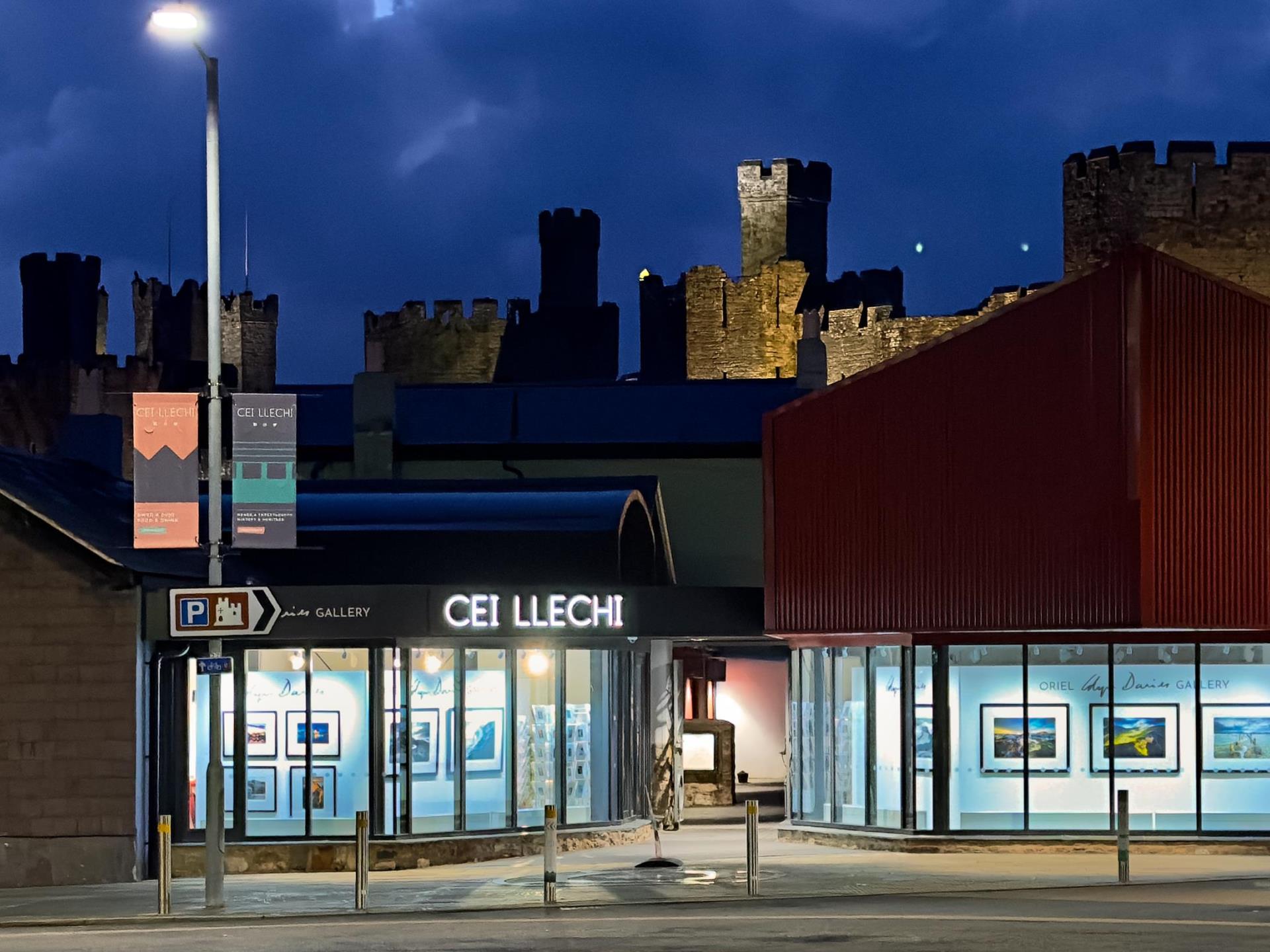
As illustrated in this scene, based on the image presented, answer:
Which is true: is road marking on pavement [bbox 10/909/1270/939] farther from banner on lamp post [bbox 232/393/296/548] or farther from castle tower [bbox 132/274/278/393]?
castle tower [bbox 132/274/278/393]

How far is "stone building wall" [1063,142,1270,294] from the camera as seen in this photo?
5862 centimetres

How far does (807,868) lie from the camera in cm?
2819

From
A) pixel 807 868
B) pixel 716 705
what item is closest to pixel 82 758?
pixel 807 868

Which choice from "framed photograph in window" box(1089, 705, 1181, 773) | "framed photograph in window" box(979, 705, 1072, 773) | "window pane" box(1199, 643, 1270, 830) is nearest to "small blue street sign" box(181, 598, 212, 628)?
"framed photograph in window" box(979, 705, 1072, 773)

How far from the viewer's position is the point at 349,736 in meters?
30.5

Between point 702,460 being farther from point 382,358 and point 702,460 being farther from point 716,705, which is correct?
point 382,358

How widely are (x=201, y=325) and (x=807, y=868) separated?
7324 cm

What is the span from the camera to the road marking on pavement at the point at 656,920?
21219 millimetres

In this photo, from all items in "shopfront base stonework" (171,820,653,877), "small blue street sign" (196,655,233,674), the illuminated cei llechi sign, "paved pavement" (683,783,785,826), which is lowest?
"paved pavement" (683,783,785,826)

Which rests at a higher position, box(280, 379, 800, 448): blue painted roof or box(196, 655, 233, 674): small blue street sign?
box(280, 379, 800, 448): blue painted roof

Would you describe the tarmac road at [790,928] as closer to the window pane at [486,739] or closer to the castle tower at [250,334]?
the window pane at [486,739]

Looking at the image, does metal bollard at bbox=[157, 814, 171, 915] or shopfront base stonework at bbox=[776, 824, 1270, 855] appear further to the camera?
shopfront base stonework at bbox=[776, 824, 1270, 855]

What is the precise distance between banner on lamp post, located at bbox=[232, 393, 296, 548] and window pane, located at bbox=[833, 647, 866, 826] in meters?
9.54

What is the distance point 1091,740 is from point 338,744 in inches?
378
